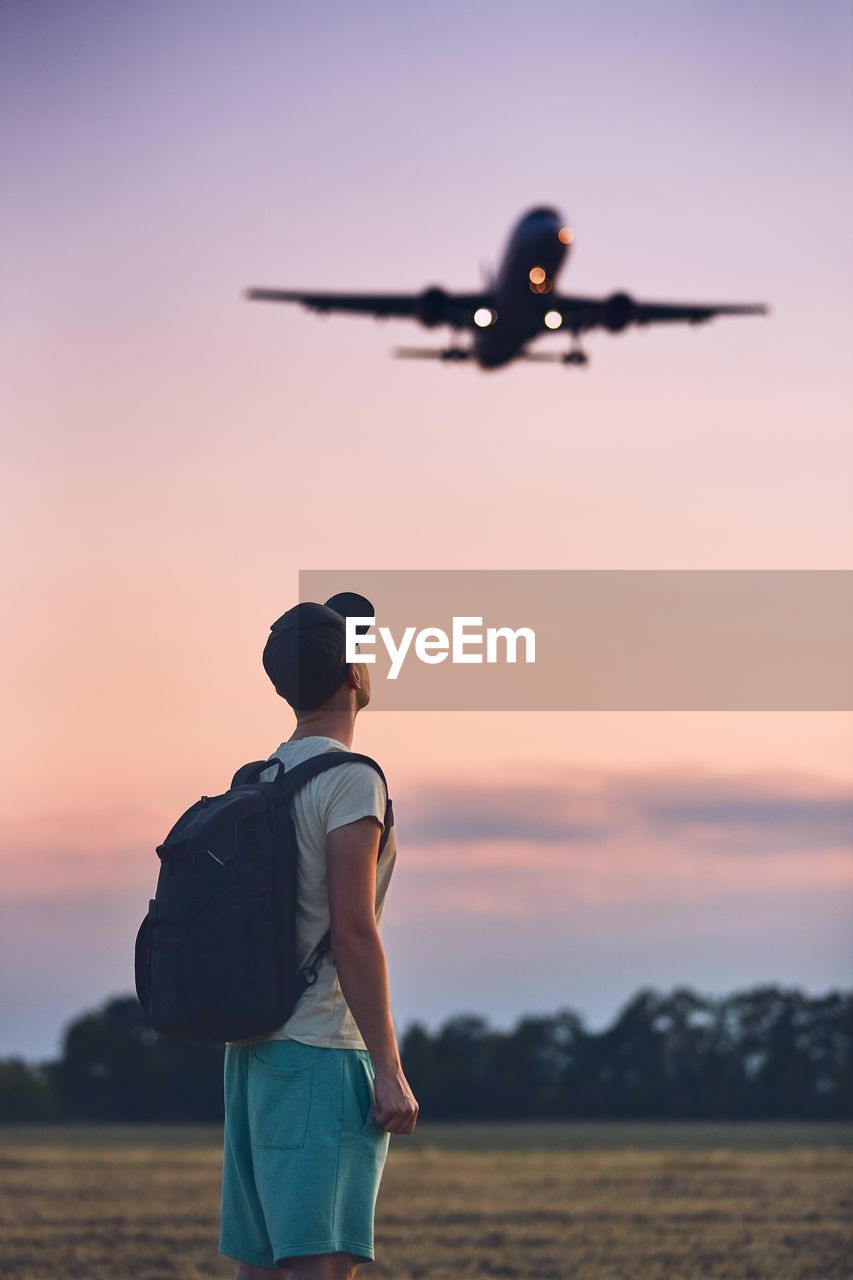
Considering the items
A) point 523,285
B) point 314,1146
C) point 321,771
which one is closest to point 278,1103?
point 314,1146

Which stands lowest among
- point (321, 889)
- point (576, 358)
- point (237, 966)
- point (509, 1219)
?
point (509, 1219)

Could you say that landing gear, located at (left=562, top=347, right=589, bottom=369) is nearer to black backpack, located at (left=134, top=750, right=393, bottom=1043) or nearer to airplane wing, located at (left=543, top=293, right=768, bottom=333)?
airplane wing, located at (left=543, top=293, right=768, bottom=333)

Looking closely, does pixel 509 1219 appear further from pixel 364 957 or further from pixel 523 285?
pixel 523 285

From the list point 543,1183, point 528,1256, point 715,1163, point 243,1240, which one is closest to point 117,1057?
point 715,1163

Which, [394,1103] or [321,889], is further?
[321,889]

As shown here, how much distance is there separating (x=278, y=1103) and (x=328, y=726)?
0.75 metres

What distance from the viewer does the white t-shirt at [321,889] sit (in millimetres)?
3166

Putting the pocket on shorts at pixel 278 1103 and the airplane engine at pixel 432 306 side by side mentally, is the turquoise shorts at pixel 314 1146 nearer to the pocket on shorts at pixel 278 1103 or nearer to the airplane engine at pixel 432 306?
the pocket on shorts at pixel 278 1103

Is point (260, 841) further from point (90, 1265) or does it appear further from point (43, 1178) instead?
point (43, 1178)

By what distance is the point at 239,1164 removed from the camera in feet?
10.9

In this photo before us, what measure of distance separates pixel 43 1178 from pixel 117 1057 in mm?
39309

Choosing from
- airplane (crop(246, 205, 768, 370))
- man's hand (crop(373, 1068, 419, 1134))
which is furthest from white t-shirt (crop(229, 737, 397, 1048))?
airplane (crop(246, 205, 768, 370))

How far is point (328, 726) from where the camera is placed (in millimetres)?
3424

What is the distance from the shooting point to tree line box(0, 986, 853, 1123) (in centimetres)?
5516
